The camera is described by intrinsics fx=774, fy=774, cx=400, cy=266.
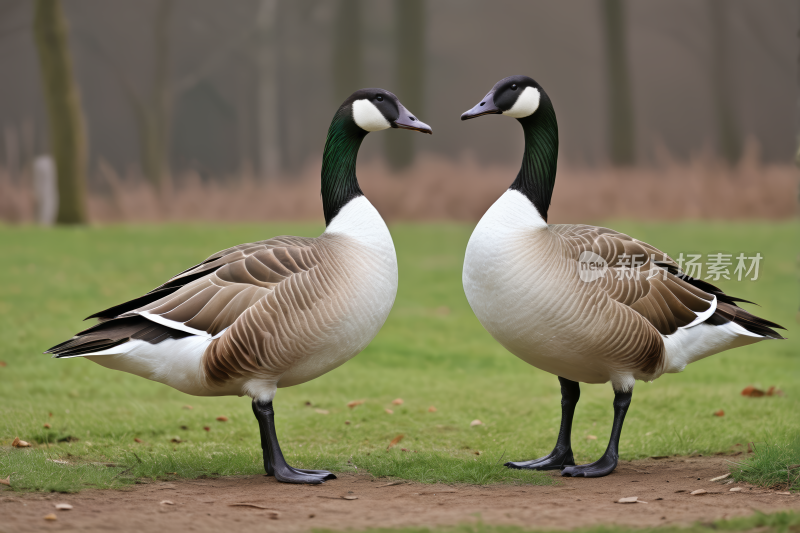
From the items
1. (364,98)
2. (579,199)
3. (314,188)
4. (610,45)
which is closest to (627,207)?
(579,199)

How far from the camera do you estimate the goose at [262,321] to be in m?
5.40

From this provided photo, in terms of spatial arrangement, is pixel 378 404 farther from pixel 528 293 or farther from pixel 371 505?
pixel 371 505

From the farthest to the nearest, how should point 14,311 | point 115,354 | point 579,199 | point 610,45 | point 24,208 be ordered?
1. point 610,45
2. point 24,208
3. point 579,199
4. point 14,311
5. point 115,354

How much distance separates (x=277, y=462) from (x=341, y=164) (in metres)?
2.32

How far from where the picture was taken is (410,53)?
23547 mm

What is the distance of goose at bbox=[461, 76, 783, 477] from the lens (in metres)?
5.67

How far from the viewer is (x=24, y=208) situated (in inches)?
878

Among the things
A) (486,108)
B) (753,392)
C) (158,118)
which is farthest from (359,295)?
(158,118)

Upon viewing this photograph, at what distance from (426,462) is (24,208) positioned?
19.9m

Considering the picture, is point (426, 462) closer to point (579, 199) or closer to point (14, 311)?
point (14, 311)

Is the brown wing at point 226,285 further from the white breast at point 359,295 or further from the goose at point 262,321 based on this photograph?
the white breast at point 359,295

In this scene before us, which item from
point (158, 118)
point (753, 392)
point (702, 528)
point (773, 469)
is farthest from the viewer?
point (158, 118)

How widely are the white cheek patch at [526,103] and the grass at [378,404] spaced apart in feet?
9.06

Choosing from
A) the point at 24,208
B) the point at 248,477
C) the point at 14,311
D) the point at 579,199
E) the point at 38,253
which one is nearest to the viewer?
the point at 248,477
